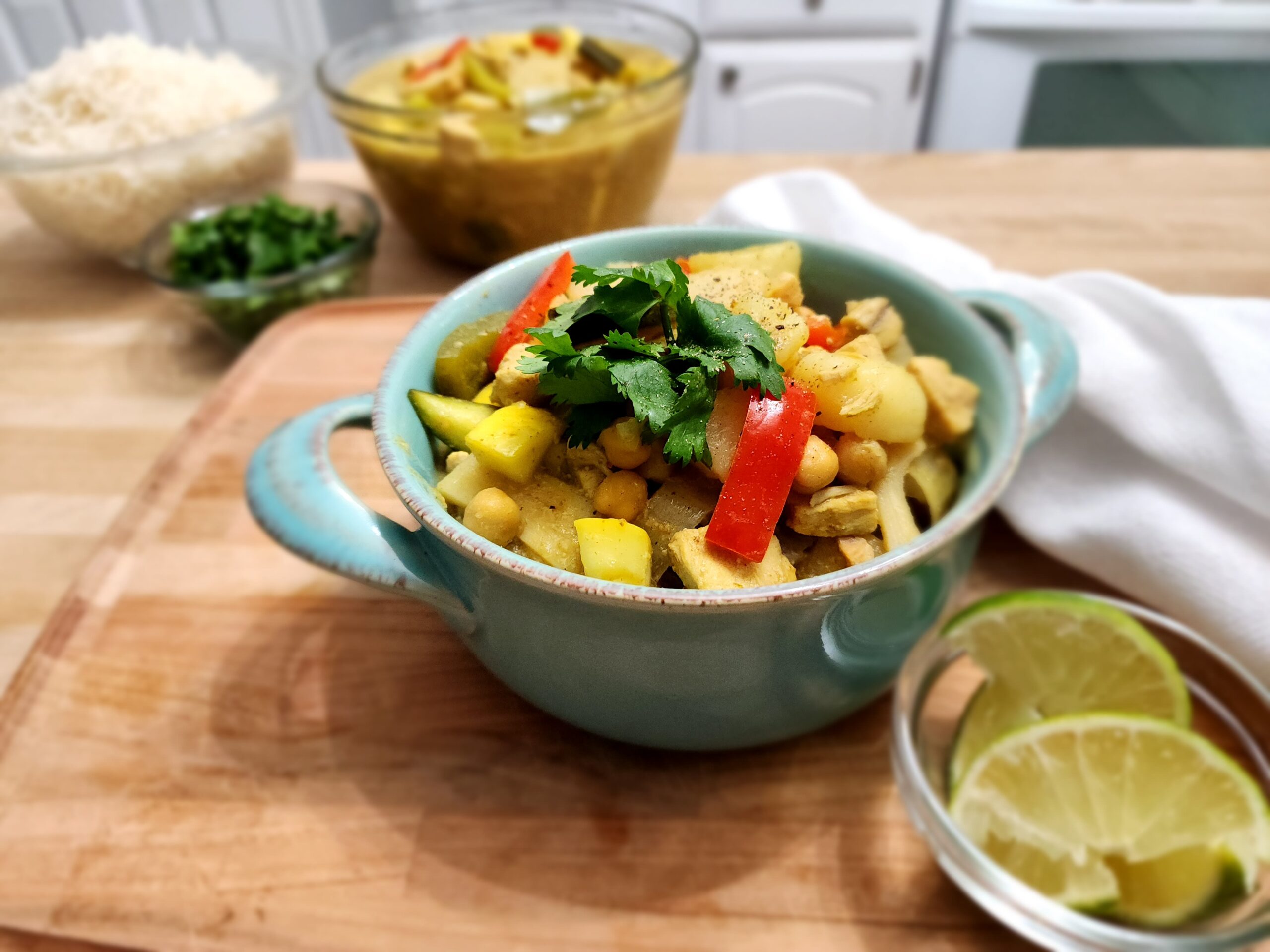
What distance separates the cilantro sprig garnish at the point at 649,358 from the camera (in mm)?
680

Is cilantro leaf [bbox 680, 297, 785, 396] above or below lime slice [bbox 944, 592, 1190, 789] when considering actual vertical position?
above

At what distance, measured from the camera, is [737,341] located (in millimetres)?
696

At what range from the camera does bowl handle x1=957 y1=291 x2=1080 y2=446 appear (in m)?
0.85

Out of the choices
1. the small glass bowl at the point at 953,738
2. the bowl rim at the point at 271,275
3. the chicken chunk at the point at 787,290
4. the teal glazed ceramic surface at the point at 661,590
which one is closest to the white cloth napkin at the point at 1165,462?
the small glass bowl at the point at 953,738

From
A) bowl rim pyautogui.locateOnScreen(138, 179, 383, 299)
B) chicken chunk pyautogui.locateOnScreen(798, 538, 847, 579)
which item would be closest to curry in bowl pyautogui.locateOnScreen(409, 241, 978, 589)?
chicken chunk pyautogui.locateOnScreen(798, 538, 847, 579)

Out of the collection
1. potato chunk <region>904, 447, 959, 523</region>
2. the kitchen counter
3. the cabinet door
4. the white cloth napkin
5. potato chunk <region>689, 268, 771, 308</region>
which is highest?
potato chunk <region>689, 268, 771, 308</region>

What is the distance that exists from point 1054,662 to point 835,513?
0.32 meters

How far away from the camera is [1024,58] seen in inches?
105

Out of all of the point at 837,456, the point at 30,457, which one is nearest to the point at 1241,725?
the point at 837,456

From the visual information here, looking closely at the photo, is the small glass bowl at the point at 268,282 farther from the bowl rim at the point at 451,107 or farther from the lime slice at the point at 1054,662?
the lime slice at the point at 1054,662

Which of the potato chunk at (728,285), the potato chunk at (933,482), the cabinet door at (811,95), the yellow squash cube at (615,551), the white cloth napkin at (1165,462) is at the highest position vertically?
the potato chunk at (728,285)

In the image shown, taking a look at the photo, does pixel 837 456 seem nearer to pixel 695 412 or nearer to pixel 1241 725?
pixel 695 412

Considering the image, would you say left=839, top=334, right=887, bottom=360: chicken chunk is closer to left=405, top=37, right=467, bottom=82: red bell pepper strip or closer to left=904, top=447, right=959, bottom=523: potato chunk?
left=904, top=447, right=959, bottom=523: potato chunk

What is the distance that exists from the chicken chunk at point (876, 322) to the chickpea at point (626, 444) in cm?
24
